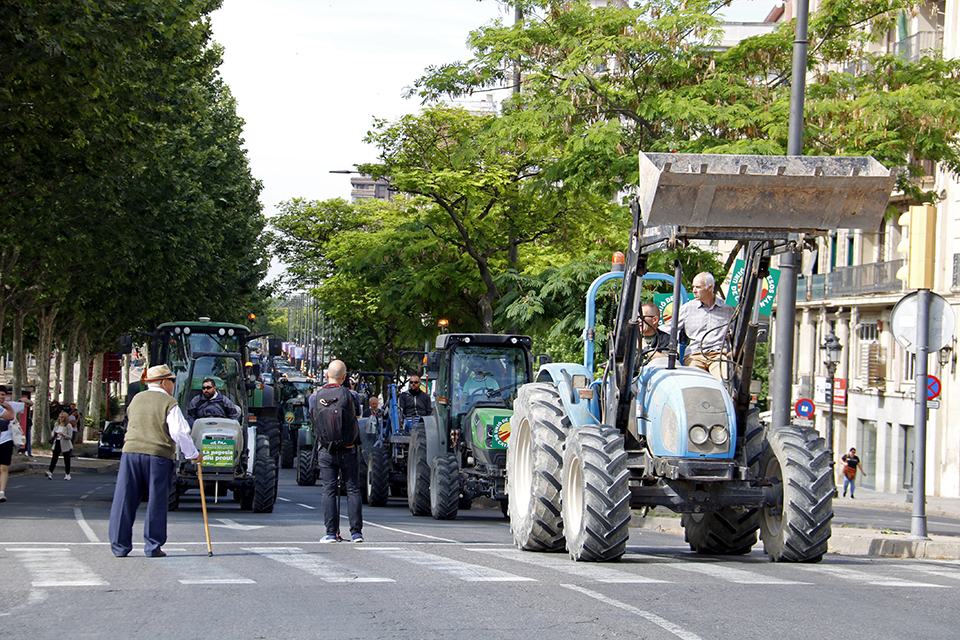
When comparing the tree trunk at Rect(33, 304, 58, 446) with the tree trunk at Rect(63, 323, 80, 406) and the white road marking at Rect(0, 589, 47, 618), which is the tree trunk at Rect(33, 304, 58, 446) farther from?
the white road marking at Rect(0, 589, 47, 618)

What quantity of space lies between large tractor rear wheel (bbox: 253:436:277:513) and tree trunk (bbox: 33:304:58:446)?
28.1 m

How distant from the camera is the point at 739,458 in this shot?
35.8ft

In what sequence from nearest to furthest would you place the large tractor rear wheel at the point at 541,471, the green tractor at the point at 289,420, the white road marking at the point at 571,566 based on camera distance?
the white road marking at the point at 571,566, the large tractor rear wheel at the point at 541,471, the green tractor at the point at 289,420

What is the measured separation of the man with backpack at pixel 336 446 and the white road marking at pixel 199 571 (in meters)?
2.26

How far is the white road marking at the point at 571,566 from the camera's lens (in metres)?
9.41

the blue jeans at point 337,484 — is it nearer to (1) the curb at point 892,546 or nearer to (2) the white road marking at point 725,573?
(1) the curb at point 892,546

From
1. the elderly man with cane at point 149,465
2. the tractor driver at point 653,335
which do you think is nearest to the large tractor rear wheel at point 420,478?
the elderly man with cane at point 149,465

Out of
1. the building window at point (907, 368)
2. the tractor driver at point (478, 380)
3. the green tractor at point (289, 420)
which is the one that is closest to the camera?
the tractor driver at point (478, 380)

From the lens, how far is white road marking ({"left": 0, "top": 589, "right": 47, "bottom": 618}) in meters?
7.74

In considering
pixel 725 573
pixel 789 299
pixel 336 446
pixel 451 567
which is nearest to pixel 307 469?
pixel 789 299

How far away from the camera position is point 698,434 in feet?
33.7

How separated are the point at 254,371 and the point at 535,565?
15.9 meters

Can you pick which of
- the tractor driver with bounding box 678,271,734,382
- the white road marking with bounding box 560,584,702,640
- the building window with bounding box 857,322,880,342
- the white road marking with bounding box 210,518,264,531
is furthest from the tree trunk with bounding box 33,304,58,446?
the white road marking with bounding box 560,584,702,640

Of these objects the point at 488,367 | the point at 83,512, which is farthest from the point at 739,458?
the point at 83,512
